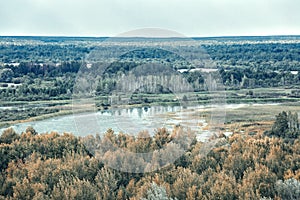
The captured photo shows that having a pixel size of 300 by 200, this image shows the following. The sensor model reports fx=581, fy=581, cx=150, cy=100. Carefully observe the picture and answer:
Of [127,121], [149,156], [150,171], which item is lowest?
[150,171]

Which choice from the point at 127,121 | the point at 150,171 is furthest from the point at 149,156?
the point at 127,121

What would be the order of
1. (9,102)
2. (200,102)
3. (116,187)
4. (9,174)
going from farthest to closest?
1. (9,102)
2. (200,102)
3. (9,174)
4. (116,187)

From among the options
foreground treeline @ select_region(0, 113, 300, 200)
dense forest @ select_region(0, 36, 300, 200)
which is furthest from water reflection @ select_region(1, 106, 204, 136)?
foreground treeline @ select_region(0, 113, 300, 200)

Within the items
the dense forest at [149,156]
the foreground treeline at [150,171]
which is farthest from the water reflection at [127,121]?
the foreground treeline at [150,171]

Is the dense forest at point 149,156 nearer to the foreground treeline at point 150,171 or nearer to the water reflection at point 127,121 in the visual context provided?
the foreground treeline at point 150,171

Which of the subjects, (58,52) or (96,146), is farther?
(58,52)

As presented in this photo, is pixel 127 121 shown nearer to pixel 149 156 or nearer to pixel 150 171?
pixel 149 156

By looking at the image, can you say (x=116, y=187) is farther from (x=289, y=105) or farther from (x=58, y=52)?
(x=58, y=52)

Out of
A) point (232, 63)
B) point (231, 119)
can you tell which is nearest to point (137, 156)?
point (231, 119)
